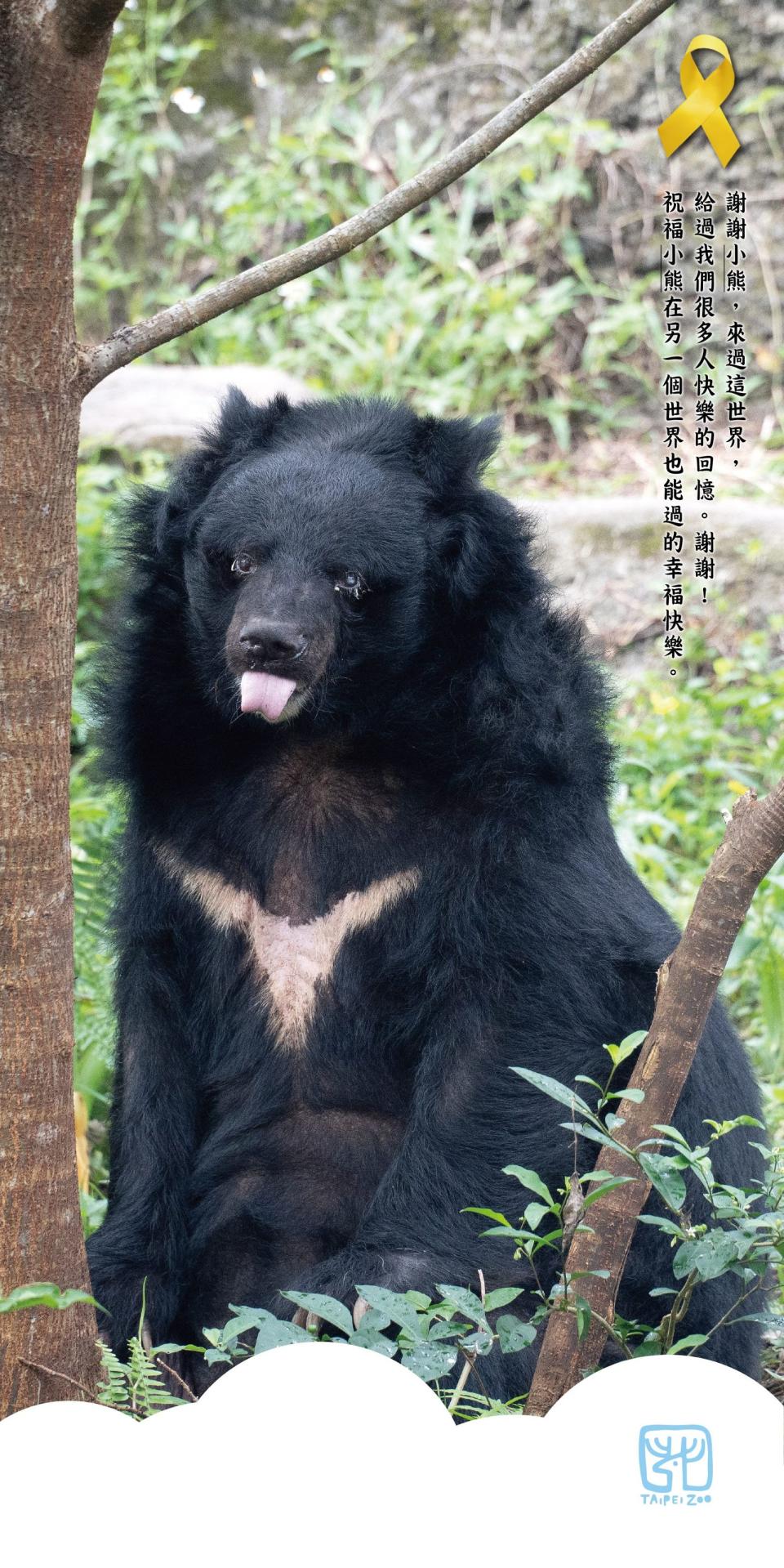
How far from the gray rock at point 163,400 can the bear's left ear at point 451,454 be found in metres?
3.89

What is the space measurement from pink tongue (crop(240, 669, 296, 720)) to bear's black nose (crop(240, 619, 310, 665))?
3 centimetres

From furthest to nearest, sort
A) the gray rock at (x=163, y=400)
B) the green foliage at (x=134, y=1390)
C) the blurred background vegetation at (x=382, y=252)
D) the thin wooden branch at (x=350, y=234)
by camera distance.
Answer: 1. the blurred background vegetation at (x=382, y=252)
2. the gray rock at (x=163, y=400)
3. the green foliage at (x=134, y=1390)
4. the thin wooden branch at (x=350, y=234)

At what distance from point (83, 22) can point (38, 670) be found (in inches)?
28.6

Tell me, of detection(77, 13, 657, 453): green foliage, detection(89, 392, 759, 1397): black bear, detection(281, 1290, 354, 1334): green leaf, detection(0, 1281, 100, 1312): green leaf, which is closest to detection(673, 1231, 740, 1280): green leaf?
detection(281, 1290, 354, 1334): green leaf

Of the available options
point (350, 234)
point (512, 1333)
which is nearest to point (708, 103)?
point (350, 234)

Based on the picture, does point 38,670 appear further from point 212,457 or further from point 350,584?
point 212,457

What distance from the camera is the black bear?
304cm

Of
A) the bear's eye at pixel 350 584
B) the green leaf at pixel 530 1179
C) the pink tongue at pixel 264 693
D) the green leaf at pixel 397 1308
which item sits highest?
the bear's eye at pixel 350 584

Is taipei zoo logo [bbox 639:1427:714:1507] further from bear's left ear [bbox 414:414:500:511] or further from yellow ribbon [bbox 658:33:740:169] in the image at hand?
yellow ribbon [bbox 658:33:740:169]

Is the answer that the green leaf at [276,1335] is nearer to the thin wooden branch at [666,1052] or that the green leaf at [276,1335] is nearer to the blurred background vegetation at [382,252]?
the thin wooden branch at [666,1052]

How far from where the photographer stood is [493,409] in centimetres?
862

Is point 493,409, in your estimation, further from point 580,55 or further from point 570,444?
point 580,55

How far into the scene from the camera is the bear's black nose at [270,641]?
2.94 meters

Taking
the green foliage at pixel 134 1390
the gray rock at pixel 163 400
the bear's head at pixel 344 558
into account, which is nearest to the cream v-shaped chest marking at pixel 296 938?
the bear's head at pixel 344 558
